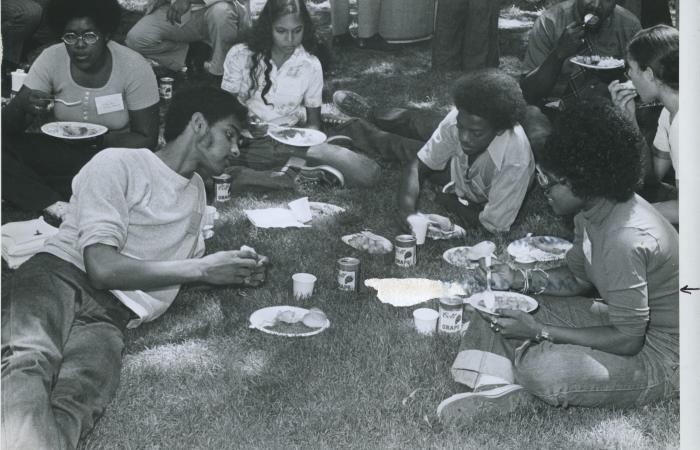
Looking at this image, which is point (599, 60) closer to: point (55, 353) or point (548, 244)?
point (548, 244)

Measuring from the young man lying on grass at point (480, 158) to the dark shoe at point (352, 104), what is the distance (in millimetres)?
1534

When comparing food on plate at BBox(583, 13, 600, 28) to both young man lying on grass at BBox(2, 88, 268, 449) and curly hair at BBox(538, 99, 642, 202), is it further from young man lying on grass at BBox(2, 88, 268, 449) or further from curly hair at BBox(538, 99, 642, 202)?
young man lying on grass at BBox(2, 88, 268, 449)

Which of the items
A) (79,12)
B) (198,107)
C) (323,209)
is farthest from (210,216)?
(79,12)

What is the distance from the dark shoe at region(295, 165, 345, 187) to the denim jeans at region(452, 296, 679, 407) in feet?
9.57

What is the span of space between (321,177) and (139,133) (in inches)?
56.4

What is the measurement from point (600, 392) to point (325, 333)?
4.62ft

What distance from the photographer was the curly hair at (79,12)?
5.49 m

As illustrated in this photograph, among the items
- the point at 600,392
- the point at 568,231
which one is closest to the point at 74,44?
the point at 568,231

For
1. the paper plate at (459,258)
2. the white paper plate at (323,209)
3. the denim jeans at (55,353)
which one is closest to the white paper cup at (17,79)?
the white paper plate at (323,209)

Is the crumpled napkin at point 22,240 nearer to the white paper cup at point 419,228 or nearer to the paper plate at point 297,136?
the paper plate at point 297,136

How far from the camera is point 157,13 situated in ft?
26.3

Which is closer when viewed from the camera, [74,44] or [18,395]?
Answer: [18,395]

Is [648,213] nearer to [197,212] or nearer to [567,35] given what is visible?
[197,212]

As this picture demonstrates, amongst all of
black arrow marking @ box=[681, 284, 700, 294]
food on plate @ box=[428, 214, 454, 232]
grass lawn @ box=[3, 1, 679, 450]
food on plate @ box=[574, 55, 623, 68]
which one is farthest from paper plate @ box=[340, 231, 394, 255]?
black arrow marking @ box=[681, 284, 700, 294]
